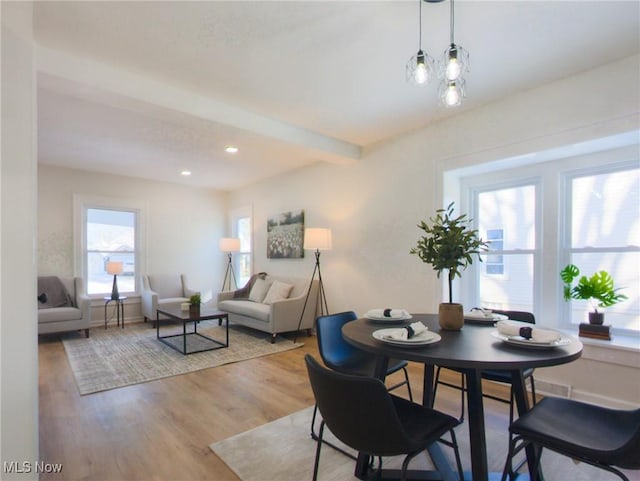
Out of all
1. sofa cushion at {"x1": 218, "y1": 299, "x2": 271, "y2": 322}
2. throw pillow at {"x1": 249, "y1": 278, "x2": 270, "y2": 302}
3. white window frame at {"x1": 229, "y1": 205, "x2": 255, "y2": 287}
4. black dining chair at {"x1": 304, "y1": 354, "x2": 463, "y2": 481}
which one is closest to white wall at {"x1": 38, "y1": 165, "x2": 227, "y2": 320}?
white window frame at {"x1": 229, "y1": 205, "x2": 255, "y2": 287}

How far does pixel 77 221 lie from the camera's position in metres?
5.43

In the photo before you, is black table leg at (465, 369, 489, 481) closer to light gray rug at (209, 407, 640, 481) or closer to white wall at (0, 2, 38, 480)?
light gray rug at (209, 407, 640, 481)

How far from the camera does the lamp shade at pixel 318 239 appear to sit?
14.5ft

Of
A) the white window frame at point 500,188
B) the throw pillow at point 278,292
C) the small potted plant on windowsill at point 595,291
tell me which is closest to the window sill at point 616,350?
the small potted plant on windowsill at point 595,291

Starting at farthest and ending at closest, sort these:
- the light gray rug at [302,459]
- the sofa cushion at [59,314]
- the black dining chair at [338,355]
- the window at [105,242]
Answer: the window at [105,242]
the sofa cushion at [59,314]
the black dining chair at [338,355]
the light gray rug at [302,459]

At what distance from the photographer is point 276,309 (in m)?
4.50

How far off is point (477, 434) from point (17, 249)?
201cm

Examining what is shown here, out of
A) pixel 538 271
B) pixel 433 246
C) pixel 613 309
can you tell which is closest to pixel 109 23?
pixel 433 246

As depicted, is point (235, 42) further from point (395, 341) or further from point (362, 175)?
point (362, 175)

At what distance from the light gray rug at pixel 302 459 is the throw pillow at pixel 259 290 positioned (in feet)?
10.3

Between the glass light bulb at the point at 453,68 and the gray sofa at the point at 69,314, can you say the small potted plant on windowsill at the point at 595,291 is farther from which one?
the gray sofa at the point at 69,314

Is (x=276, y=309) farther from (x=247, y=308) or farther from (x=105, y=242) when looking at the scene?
(x=105, y=242)

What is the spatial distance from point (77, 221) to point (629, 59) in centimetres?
680

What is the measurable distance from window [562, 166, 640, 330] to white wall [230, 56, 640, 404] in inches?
17.6
